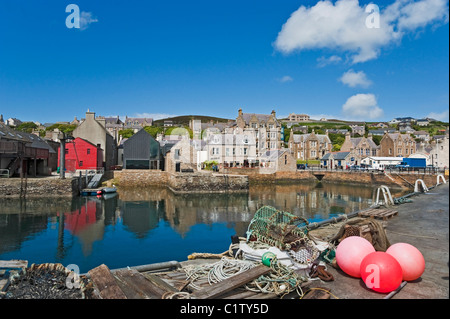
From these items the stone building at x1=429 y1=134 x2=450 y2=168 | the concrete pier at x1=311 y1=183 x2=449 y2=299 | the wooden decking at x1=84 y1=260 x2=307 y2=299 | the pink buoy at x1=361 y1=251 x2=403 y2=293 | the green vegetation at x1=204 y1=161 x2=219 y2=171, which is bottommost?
the concrete pier at x1=311 y1=183 x2=449 y2=299

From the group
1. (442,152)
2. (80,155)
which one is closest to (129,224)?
(442,152)

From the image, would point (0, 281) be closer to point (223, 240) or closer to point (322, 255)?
point (322, 255)

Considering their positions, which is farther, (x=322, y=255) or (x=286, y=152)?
(x=286, y=152)

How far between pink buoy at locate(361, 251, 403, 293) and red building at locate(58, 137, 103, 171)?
4681cm

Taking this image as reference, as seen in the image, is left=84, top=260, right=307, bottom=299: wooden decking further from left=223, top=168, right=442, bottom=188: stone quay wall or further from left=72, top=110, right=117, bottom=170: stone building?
left=72, top=110, right=117, bottom=170: stone building

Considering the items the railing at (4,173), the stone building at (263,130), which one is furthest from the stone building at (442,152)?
the railing at (4,173)

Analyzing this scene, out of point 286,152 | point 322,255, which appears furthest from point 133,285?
point 286,152

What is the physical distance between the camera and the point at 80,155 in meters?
45.4

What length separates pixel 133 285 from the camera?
6152mm

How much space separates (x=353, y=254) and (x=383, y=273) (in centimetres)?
96

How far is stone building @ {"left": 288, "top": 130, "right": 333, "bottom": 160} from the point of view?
85.2 m

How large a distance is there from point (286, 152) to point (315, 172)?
23.4ft

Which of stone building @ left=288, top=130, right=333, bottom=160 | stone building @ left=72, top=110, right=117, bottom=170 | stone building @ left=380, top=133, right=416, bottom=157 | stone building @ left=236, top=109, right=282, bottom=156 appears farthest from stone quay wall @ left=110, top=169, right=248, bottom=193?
stone building @ left=380, top=133, right=416, bottom=157
